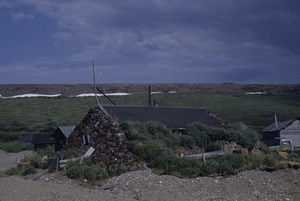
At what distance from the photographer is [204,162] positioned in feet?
53.8

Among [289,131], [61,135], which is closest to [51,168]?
[61,135]

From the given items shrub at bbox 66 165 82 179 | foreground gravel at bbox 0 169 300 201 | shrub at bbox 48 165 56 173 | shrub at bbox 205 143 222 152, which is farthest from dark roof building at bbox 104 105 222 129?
foreground gravel at bbox 0 169 300 201

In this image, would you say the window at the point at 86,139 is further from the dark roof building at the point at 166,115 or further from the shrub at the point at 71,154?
the dark roof building at the point at 166,115

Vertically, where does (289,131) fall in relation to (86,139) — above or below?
below

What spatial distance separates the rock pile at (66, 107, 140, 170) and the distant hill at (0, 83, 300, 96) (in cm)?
6171

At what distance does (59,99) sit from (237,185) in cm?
6359

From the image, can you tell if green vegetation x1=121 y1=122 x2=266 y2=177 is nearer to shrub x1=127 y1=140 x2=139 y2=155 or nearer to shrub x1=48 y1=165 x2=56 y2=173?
shrub x1=127 y1=140 x2=139 y2=155

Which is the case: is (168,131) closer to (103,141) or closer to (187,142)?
(187,142)

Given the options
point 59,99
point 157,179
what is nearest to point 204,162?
point 157,179

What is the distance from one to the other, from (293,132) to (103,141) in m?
25.5

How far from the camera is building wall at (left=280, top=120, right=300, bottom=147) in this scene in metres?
35.8

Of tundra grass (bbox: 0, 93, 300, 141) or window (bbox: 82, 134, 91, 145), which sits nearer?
window (bbox: 82, 134, 91, 145)

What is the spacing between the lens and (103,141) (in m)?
18.8

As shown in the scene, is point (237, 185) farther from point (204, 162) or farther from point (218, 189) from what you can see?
point (204, 162)
